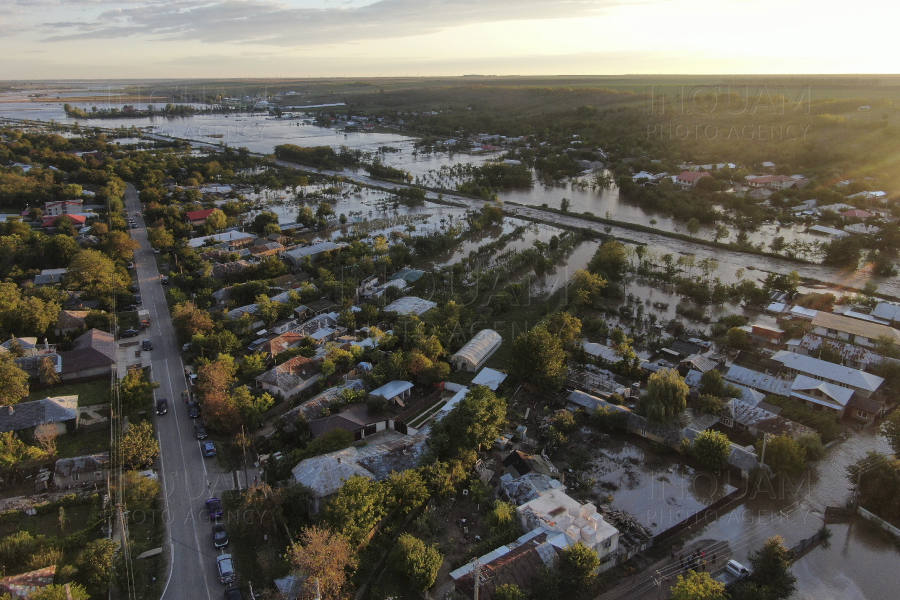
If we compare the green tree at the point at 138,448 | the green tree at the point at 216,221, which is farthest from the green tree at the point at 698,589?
the green tree at the point at 216,221

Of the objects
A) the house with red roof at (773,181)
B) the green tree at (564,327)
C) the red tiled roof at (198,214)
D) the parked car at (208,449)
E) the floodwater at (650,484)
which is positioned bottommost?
the floodwater at (650,484)

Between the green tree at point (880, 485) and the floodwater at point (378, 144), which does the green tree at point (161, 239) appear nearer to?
the floodwater at point (378, 144)

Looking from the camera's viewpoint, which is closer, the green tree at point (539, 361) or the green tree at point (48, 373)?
the green tree at point (539, 361)

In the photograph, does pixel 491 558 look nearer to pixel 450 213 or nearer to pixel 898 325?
pixel 898 325

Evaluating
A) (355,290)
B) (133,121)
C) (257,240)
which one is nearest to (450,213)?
(257,240)

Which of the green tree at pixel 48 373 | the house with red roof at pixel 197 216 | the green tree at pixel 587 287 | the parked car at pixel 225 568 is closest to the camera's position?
the parked car at pixel 225 568

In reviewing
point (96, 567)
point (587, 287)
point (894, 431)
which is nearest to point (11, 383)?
point (96, 567)

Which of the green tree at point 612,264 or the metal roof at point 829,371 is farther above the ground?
the green tree at point 612,264

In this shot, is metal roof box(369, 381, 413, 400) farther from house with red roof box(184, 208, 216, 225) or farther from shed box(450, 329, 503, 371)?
house with red roof box(184, 208, 216, 225)
